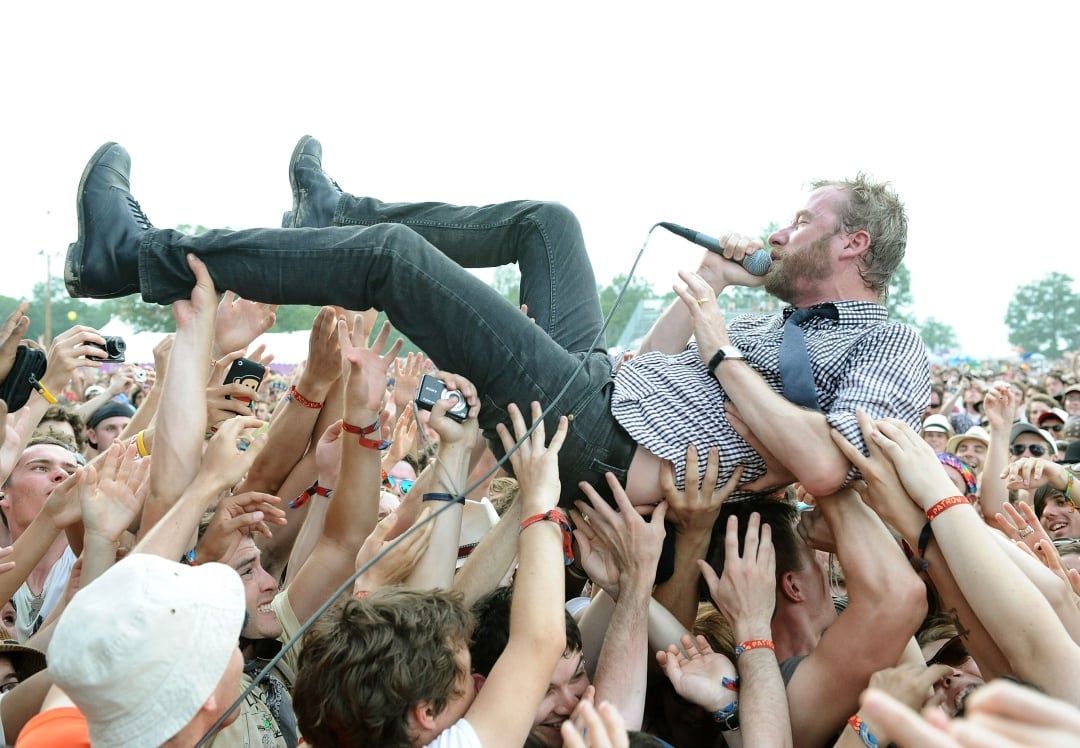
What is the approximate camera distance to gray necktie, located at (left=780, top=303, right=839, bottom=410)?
3197 mm

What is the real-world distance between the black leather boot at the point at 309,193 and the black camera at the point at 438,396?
1000 millimetres

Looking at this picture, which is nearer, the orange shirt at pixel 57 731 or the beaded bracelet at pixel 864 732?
the orange shirt at pixel 57 731

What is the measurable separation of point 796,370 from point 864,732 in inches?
48.6

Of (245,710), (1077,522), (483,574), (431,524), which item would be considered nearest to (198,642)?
(245,710)

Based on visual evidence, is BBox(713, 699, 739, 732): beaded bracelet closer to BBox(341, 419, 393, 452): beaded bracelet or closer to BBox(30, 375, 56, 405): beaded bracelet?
BBox(341, 419, 393, 452): beaded bracelet

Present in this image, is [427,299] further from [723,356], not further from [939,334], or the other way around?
[939,334]

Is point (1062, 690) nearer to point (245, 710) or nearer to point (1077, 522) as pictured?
point (245, 710)

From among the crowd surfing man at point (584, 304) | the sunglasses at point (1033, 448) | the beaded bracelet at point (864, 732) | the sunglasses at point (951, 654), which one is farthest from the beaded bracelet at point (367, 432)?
the sunglasses at point (1033, 448)

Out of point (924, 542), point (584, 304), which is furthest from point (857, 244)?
point (924, 542)

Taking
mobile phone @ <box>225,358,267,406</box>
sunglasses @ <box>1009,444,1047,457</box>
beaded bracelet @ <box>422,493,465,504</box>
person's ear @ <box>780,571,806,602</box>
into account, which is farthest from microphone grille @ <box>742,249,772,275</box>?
sunglasses @ <box>1009,444,1047,457</box>

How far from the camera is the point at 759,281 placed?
369 cm

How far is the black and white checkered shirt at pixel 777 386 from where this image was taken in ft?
10.3

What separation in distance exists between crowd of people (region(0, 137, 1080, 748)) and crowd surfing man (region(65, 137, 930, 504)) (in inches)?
0.4

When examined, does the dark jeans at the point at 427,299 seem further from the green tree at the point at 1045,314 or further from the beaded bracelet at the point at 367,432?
the green tree at the point at 1045,314
